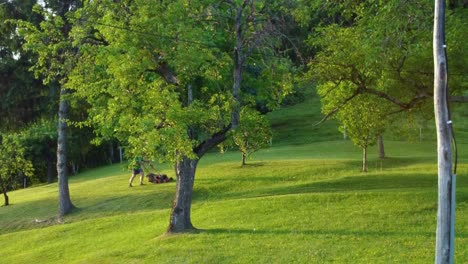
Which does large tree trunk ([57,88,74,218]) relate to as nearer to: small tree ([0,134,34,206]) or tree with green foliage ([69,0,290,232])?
small tree ([0,134,34,206])

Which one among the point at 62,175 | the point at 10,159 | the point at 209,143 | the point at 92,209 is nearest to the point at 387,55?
the point at 209,143

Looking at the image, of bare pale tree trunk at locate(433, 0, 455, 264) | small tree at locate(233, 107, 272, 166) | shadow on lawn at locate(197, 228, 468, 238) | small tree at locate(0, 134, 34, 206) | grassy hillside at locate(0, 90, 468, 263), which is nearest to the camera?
bare pale tree trunk at locate(433, 0, 455, 264)

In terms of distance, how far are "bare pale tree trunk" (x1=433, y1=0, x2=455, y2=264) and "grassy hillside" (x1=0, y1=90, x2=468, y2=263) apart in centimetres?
409

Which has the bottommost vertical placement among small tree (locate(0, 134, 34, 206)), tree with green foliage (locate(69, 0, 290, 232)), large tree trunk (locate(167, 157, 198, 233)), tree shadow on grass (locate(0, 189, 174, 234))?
tree shadow on grass (locate(0, 189, 174, 234))

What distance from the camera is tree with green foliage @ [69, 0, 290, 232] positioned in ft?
48.8

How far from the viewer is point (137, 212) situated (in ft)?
75.8

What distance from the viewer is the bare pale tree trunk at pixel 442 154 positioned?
7758mm

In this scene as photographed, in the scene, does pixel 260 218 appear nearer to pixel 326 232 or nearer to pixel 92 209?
pixel 326 232

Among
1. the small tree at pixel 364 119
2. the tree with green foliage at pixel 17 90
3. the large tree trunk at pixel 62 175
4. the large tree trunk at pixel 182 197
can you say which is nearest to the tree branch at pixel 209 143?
the large tree trunk at pixel 182 197

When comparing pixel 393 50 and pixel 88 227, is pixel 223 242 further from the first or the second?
Result: pixel 88 227

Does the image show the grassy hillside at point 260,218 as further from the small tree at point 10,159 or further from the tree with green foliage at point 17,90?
the tree with green foliage at point 17,90

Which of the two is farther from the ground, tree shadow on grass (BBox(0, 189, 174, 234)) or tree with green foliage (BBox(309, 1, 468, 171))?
tree with green foliage (BBox(309, 1, 468, 171))

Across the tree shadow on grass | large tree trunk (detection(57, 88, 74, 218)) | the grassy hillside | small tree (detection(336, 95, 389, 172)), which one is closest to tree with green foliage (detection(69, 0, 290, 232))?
the grassy hillside

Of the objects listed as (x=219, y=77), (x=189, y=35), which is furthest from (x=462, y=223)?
(x=189, y=35)
